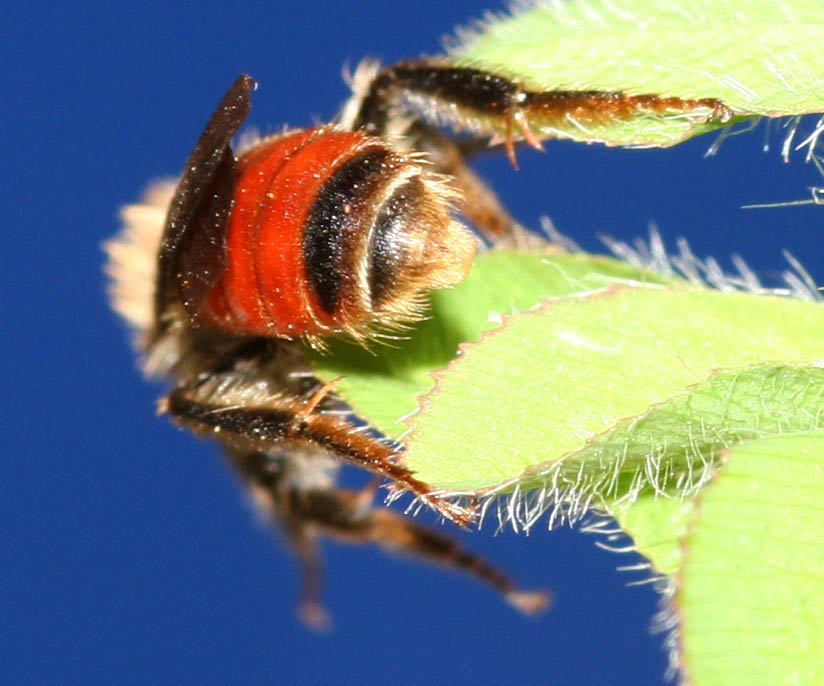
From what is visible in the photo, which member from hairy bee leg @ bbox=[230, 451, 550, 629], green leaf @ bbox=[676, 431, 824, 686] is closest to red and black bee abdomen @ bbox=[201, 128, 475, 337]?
green leaf @ bbox=[676, 431, 824, 686]

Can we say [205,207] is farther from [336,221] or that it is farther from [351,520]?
[351,520]

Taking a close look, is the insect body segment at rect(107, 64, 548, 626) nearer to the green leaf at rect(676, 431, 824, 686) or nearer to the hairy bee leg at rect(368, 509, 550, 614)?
the green leaf at rect(676, 431, 824, 686)

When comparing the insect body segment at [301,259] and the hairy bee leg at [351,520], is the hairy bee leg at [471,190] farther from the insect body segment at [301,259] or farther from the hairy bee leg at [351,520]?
the hairy bee leg at [351,520]

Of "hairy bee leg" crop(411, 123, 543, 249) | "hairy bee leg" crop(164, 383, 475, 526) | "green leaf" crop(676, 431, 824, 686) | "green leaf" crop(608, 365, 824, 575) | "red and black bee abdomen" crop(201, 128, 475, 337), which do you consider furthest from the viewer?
"hairy bee leg" crop(411, 123, 543, 249)

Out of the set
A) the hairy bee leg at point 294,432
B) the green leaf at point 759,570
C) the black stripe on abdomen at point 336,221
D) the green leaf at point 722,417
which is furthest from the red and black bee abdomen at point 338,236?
the green leaf at point 759,570

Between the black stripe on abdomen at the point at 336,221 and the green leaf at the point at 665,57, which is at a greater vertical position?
the green leaf at the point at 665,57

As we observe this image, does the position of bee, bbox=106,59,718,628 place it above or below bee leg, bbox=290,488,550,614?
above

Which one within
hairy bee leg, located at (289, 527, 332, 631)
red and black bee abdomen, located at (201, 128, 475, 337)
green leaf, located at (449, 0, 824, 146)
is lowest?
hairy bee leg, located at (289, 527, 332, 631)

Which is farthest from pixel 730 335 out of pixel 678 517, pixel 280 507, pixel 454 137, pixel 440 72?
pixel 280 507
